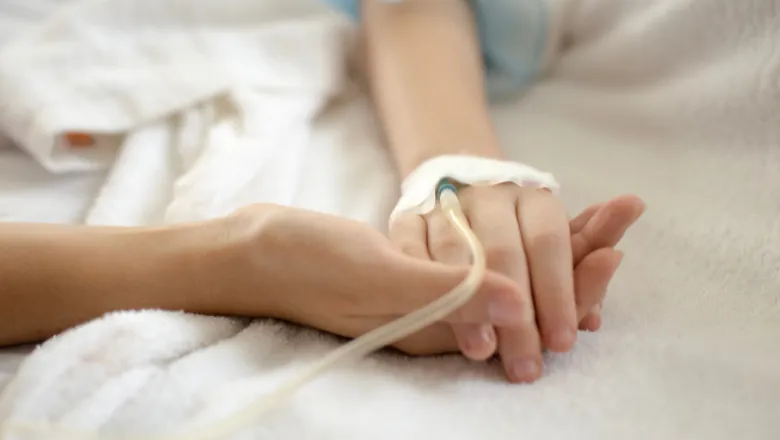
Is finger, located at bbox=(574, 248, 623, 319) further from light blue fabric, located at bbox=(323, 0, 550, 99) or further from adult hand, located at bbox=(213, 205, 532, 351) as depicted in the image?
light blue fabric, located at bbox=(323, 0, 550, 99)

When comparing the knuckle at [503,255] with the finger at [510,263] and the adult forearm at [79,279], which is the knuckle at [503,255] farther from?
the adult forearm at [79,279]

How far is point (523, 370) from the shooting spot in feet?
1.59

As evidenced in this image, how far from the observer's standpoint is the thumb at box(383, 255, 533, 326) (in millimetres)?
466

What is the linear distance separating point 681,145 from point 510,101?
0.22 metres

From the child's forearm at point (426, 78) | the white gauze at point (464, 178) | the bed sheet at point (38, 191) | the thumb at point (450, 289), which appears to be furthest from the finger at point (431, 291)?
the bed sheet at point (38, 191)

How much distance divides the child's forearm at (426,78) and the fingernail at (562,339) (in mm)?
228

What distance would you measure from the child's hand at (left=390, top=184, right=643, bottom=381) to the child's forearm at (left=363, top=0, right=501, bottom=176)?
11cm

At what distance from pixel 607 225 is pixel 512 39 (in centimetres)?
37

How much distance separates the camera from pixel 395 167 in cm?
73

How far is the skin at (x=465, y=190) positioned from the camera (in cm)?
50

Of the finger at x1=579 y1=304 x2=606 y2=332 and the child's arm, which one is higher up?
the child's arm

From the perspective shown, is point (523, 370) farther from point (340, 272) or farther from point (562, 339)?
point (340, 272)

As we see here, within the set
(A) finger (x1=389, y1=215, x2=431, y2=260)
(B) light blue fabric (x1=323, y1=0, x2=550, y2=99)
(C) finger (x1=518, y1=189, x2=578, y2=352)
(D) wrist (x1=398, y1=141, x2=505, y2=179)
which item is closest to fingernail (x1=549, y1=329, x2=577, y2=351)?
(C) finger (x1=518, y1=189, x2=578, y2=352)

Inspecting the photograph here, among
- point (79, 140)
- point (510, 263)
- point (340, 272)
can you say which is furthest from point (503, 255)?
point (79, 140)
